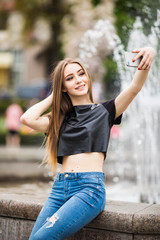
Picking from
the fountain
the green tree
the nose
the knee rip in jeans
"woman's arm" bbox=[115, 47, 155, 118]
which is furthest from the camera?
the green tree

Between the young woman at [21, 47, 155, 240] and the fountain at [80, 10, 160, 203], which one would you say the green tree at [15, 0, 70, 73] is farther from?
the young woman at [21, 47, 155, 240]

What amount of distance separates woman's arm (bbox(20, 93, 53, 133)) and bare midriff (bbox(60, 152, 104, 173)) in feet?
1.17

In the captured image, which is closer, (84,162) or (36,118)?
(84,162)

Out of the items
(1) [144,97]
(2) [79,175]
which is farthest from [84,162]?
(1) [144,97]

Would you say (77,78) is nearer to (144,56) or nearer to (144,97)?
(144,56)

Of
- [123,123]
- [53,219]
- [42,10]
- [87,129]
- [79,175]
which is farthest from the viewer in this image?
[42,10]

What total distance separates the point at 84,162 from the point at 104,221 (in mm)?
414

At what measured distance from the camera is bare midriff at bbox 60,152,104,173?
2648 mm

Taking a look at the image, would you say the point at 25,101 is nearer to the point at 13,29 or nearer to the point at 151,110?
the point at 13,29

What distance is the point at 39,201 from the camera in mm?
3039

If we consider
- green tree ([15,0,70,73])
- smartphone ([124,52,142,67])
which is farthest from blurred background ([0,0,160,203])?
green tree ([15,0,70,73])

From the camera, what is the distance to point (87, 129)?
2.71 m

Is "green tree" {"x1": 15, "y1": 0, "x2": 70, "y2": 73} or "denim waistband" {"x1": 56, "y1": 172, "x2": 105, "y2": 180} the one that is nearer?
"denim waistband" {"x1": 56, "y1": 172, "x2": 105, "y2": 180}

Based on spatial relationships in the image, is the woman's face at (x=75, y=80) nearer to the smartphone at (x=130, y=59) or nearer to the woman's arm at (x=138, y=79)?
the woman's arm at (x=138, y=79)
